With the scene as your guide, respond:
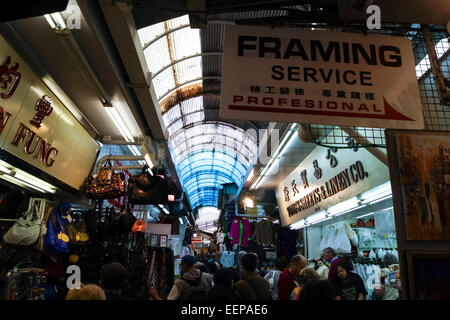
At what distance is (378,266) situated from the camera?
5.88m

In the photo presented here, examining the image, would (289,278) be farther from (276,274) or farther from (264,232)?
(264,232)

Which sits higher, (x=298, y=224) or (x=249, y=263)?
(x=298, y=224)

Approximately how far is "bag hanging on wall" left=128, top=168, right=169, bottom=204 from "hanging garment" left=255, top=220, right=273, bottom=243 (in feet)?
19.2

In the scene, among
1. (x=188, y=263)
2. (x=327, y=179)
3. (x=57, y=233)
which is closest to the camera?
(x=188, y=263)

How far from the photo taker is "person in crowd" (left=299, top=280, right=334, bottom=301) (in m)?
2.01

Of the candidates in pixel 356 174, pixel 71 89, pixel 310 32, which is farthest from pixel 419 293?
pixel 71 89

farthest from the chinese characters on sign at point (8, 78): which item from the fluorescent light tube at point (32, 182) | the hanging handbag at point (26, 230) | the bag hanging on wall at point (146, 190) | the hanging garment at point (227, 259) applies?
the hanging garment at point (227, 259)

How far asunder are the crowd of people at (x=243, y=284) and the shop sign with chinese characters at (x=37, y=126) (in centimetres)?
210

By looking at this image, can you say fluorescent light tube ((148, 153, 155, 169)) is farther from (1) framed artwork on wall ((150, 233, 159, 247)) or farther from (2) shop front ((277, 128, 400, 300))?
(1) framed artwork on wall ((150, 233, 159, 247))

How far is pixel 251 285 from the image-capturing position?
11.8 ft

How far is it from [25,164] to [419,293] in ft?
14.7

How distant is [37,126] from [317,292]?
396cm

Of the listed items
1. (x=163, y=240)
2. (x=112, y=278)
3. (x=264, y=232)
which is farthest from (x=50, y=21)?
(x=264, y=232)
